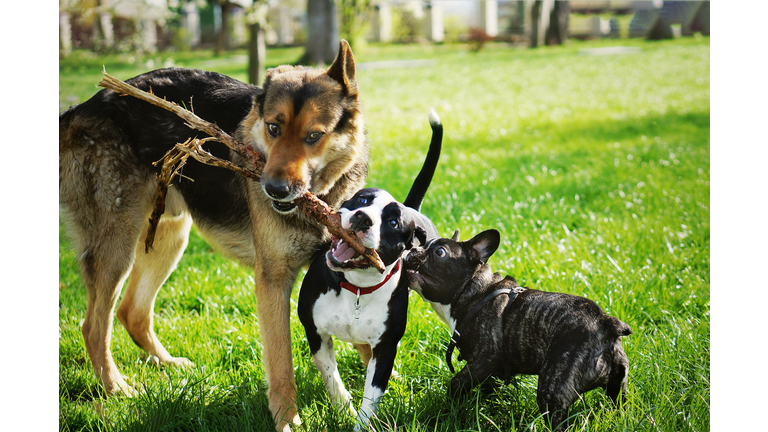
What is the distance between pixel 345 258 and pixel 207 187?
3.64ft

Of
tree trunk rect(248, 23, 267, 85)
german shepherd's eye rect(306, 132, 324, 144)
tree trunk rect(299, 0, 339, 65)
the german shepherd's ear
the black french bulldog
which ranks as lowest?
the black french bulldog

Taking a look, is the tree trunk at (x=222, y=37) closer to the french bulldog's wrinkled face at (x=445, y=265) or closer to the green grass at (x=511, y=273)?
the green grass at (x=511, y=273)

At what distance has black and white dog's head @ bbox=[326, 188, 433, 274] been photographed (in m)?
2.33

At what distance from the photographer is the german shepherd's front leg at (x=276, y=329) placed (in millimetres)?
2709

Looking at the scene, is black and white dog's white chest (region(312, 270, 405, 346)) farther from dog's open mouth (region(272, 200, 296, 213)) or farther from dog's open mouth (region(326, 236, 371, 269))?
dog's open mouth (region(272, 200, 296, 213))

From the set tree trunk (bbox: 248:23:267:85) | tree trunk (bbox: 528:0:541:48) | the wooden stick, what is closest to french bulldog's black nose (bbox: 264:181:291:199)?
the wooden stick

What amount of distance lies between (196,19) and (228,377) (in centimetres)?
1484

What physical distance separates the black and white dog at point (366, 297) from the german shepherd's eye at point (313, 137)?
11.9 inches

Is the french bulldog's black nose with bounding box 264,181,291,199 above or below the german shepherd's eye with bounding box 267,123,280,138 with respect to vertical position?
below

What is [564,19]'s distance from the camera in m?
20.3

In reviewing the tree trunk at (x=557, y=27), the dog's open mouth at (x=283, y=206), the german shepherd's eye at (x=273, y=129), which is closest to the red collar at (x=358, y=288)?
the dog's open mouth at (x=283, y=206)

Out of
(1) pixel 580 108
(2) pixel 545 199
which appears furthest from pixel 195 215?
(1) pixel 580 108

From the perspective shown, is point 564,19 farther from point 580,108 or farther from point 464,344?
point 464,344

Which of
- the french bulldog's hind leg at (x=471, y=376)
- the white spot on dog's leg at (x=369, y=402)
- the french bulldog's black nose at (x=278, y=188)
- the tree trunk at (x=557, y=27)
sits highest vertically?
the tree trunk at (x=557, y=27)
